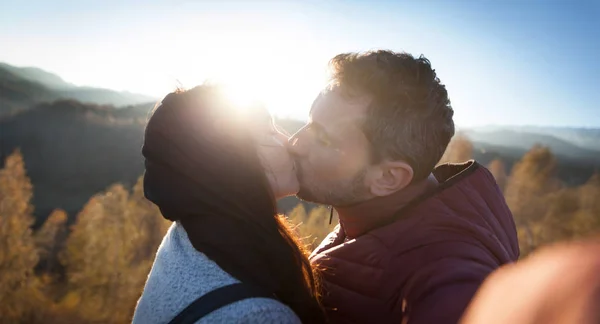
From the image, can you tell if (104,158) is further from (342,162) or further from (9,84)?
(342,162)

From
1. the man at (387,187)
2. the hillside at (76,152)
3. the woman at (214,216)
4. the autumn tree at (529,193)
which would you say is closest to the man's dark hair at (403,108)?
the man at (387,187)

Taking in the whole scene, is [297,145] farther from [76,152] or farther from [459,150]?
[76,152]

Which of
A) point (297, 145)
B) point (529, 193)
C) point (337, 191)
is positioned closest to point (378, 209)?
point (337, 191)

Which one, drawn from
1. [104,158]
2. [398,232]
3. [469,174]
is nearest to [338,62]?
[469,174]

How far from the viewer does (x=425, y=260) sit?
1596 mm

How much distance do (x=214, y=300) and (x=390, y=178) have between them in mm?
1146

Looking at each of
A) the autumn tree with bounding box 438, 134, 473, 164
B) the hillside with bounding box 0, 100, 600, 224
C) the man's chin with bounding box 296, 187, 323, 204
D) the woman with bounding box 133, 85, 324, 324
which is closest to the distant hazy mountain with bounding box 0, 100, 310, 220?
the hillside with bounding box 0, 100, 600, 224

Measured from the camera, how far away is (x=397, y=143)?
2.19 m

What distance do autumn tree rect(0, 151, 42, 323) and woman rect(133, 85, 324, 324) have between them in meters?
24.8

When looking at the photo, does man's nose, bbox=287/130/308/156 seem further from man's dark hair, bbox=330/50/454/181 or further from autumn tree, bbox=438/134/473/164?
autumn tree, bbox=438/134/473/164

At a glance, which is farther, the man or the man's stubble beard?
the man's stubble beard

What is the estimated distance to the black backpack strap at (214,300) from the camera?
1406 millimetres

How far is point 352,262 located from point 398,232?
0.74 feet

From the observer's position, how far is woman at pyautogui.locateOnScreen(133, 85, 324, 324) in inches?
59.9
